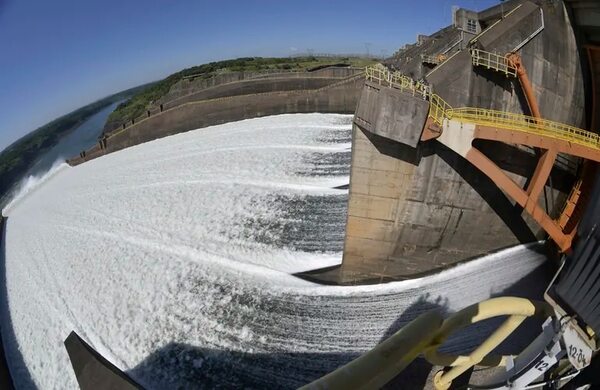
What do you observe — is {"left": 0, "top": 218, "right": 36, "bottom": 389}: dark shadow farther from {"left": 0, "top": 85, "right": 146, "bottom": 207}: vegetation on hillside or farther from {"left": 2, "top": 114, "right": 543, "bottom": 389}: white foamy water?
{"left": 0, "top": 85, "right": 146, "bottom": 207}: vegetation on hillside

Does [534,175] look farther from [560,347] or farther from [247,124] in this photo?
[247,124]

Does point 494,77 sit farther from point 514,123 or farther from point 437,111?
point 437,111

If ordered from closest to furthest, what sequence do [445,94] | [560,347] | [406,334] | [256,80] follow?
[406,334]
[560,347]
[445,94]
[256,80]

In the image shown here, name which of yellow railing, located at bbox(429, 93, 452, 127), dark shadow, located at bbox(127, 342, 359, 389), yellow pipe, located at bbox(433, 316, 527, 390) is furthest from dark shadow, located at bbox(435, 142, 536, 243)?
yellow pipe, located at bbox(433, 316, 527, 390)

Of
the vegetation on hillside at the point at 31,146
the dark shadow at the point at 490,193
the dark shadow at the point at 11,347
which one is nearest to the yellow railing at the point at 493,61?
the dark shadow at the point at 490,193

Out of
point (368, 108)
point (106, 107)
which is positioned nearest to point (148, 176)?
point (368, 108)

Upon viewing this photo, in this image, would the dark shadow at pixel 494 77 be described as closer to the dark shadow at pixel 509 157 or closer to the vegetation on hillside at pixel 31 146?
the dark shadow at pixel 509 157
